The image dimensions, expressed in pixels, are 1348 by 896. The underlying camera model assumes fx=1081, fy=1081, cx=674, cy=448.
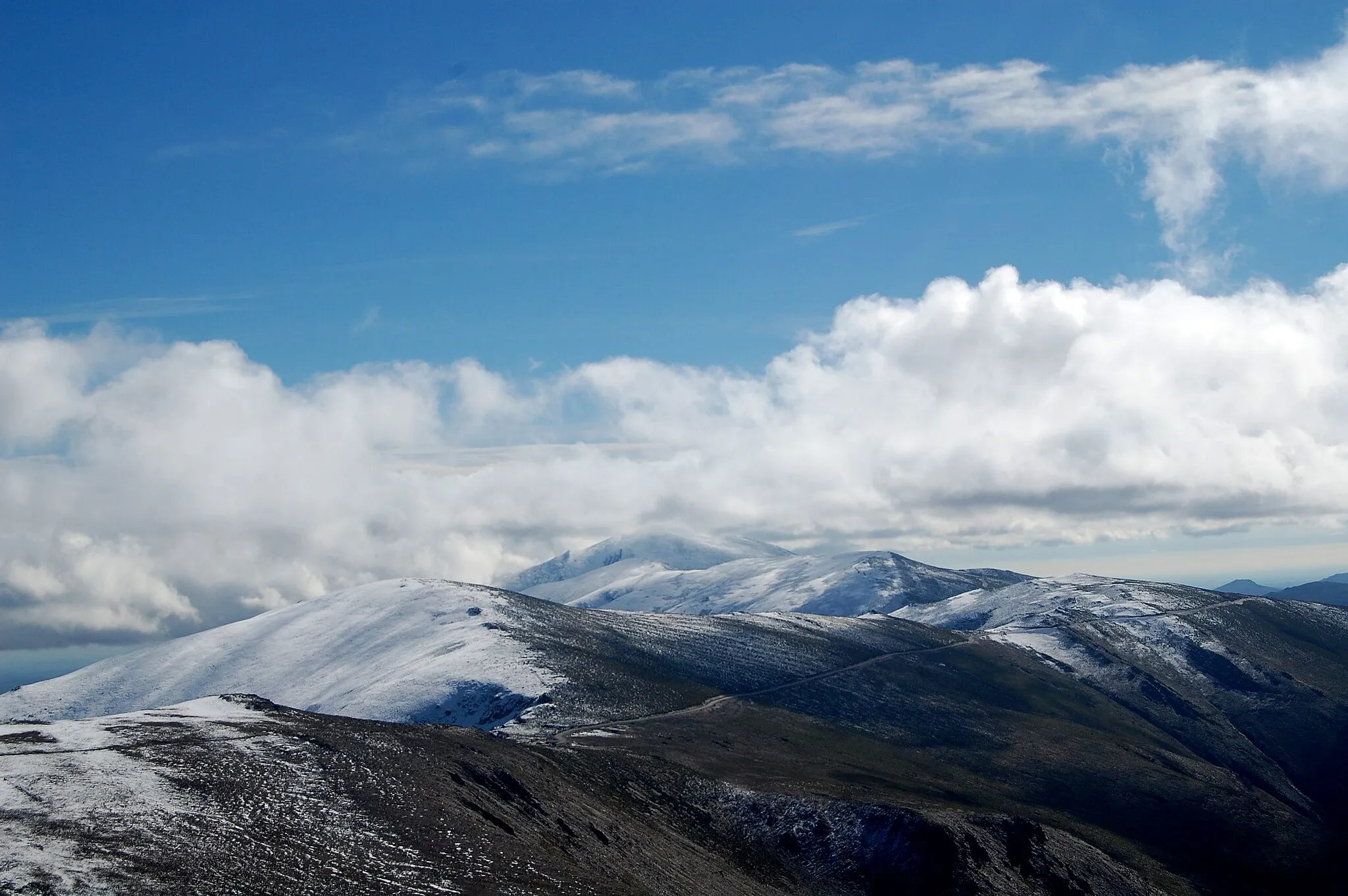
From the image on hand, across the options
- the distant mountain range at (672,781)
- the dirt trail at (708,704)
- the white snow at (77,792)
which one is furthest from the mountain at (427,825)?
the dirt trail at (708,704)

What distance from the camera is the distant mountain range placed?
5638 cm

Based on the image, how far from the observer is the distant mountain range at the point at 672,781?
56.4 metres

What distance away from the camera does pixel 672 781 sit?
97.9 metres

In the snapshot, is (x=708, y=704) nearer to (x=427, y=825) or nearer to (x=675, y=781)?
(x=675, y=781)

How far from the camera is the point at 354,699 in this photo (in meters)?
161

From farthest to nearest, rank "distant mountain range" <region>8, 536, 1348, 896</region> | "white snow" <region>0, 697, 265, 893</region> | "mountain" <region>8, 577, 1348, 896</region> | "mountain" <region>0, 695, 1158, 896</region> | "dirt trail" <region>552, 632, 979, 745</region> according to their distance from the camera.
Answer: "dirt trail" <region>552, 632, 979, 745</region>, "mountain" <region>8, 577, 1348, 896</region>, "distant mountain range" <region>8, 536, 1348, 896</region>, "mountain" <region>0, 695, 1158, 896</region>, "white snow" <region>0, 697, 265, 893</region>

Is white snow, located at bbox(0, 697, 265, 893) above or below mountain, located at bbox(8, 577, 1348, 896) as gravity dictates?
above

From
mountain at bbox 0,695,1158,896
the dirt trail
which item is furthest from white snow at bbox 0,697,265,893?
the dirt trail

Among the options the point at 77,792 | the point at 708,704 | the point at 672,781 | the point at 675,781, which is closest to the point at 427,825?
the point at 77,792

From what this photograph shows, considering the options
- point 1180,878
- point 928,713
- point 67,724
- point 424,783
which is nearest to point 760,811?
point 424,783

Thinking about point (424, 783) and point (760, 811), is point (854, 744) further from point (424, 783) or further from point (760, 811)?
point (424, 783)

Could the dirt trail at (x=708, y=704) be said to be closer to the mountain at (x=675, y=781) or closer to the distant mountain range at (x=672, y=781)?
the distant mountain range at (x=672, y=781)

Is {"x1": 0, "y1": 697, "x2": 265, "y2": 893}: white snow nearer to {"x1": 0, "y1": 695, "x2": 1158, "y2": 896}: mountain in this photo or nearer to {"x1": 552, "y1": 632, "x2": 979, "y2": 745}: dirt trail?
{"x1": 0, "y1": 695, "x2": 1158, "y2": 896}: mountain

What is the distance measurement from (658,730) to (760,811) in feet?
118
